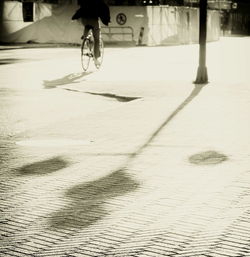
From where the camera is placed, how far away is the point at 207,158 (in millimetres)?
6062

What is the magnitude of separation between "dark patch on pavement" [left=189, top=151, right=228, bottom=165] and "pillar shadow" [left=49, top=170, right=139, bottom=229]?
84 cm

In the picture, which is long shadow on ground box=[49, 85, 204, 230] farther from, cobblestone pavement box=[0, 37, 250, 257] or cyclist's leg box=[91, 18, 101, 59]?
cyclist's leg box=[91, 18, 101, 59]

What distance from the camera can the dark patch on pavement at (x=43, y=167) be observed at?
18.5 ft

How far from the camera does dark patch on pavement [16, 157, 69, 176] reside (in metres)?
5.62

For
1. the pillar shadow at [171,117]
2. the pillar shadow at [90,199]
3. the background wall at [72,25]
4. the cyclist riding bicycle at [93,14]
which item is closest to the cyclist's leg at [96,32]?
the cyclist riding bicycle at [93,14]

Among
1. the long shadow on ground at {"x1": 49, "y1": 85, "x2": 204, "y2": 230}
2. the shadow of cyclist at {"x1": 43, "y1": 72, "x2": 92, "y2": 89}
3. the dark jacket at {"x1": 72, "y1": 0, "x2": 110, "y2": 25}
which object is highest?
the dark jacket at {"x1": 72, "y1": 0, "x2": 110, "y2": 25}

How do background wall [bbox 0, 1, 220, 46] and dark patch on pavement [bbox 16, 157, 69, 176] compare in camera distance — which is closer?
dark patch on pavement [bbox 16, 157, 69, 176]

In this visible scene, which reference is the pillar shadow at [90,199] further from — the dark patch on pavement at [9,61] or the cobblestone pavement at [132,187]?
the dark patch on pavement at [9,61]

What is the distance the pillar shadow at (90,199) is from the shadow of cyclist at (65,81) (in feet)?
24.5

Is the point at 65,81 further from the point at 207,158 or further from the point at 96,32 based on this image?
the point at 207,158

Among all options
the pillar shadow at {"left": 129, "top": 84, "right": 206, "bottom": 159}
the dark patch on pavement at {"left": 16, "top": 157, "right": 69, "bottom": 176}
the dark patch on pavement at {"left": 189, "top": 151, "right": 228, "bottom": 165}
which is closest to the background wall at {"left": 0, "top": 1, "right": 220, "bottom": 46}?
the pillar shadow at {"left": 129, "top": 84, "right": 206, "bottom": 159}

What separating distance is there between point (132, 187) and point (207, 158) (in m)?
1.27

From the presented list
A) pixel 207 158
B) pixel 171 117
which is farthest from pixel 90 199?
pixel 171 117

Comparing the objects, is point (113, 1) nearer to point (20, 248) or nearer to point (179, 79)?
point (179, 79)
